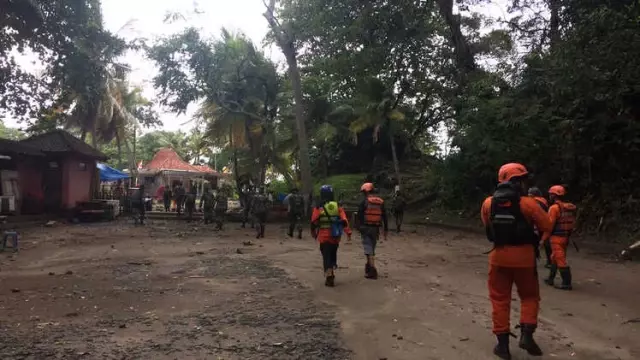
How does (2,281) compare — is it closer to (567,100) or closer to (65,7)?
(65,7)

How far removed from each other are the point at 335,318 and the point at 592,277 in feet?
18.4

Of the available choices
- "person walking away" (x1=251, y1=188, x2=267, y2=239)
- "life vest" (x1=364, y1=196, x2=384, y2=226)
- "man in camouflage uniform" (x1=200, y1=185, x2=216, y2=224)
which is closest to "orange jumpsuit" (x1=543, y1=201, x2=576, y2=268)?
"life vest" (x1=364, y1=196, x2=384, y2=226)

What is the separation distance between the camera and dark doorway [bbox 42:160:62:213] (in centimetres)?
2048

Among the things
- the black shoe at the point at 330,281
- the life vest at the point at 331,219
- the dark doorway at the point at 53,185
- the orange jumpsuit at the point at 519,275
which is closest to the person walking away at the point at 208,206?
the dark doorway at the point at 53,185

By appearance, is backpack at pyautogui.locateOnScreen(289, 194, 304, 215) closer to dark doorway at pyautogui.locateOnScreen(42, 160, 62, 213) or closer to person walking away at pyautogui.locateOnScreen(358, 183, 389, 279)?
person walking away at pyautogui.locateOnScreen(358, 183, 389, 279)

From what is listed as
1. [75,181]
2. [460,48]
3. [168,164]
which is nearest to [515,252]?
[460,48]

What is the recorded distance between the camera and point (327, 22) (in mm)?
18344

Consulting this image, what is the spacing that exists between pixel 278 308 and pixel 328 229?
79.9 inches

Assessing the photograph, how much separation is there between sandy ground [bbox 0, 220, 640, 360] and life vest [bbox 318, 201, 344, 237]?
0.90 meters

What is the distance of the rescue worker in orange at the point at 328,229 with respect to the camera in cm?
783

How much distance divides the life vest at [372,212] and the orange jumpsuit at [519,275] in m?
3.74

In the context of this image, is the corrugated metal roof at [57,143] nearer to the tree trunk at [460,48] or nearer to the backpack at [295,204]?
the backpack at [295,204]

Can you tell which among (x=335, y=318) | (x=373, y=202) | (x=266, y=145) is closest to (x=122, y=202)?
(x=266, y=145)

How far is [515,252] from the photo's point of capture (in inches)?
181
